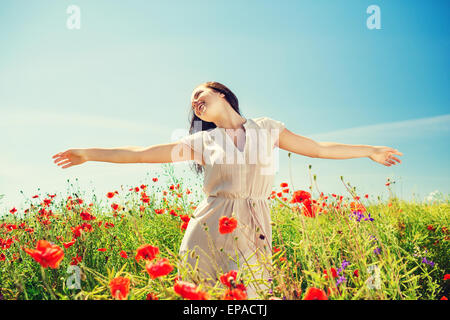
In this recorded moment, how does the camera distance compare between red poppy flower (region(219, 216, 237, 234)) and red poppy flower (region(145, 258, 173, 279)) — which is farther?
red poppy flower (region(219, 216, 237, 234))

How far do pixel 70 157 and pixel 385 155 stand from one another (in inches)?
95.9

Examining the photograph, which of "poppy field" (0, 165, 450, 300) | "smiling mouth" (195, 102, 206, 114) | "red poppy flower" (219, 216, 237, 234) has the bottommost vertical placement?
"poppy field" (0, 165, 450, 300)

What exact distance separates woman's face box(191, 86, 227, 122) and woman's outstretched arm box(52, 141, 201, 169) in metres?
0.34

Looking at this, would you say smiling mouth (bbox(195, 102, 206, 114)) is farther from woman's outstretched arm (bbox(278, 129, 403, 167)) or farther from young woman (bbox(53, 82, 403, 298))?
woman's outstretched arm (bbox(278, 129, 403, 167))

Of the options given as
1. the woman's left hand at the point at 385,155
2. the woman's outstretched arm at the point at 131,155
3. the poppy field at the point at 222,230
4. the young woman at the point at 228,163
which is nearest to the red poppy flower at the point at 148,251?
the poppy field at the point at 222,230

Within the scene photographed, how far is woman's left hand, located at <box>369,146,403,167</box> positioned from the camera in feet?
9.09

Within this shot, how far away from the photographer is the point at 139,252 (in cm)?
148

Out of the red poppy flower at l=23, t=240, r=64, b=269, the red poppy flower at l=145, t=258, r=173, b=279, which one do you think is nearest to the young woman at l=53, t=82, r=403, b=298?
the red poppy flower at l=145, t=258, r=173, b=279

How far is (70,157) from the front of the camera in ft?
7.47

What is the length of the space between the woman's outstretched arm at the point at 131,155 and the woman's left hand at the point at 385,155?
4.89ft

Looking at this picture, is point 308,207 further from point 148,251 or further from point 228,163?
point 148,251

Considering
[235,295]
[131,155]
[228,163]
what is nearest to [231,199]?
[228,163]
